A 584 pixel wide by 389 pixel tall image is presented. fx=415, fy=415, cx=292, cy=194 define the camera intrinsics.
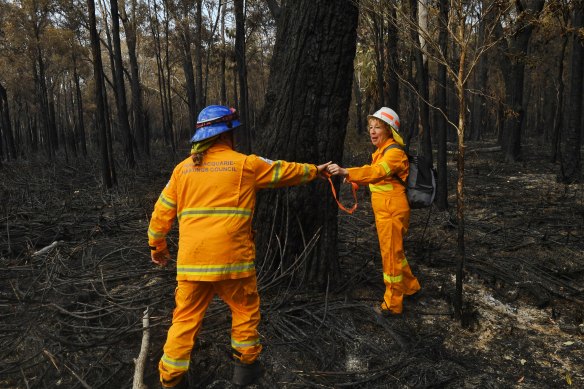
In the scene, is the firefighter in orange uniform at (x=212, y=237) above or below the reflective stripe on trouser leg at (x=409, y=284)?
above

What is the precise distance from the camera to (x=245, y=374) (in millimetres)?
2773

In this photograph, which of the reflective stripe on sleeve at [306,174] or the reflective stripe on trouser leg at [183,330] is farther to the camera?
the reflective stripe on sleeve at [306,174]

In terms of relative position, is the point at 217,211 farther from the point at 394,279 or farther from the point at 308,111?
the point at 394,279

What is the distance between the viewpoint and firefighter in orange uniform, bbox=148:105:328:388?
8.57ft

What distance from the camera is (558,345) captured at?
10.8 ft

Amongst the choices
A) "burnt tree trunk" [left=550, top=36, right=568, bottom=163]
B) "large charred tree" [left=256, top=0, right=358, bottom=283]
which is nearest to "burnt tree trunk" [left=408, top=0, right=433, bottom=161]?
"large charred tree" [left=256, top=0, right=358, bottom=283]

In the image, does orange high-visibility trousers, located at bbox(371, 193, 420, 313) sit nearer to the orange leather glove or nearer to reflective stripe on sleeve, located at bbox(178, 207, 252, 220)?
reflective stripe on sleeve, located at bbox(178, 207, 252, 220)

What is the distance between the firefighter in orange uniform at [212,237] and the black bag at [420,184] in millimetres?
1500

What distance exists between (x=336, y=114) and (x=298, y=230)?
1154 mm

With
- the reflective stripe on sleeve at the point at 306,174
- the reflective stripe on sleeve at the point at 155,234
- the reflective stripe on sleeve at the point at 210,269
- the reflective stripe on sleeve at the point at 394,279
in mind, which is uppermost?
the reflective stripe on sleeve at the point at 306,174

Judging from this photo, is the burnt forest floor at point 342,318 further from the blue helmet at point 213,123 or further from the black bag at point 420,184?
the blue helmet at point 213,123

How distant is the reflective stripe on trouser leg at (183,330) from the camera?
2.56 meters

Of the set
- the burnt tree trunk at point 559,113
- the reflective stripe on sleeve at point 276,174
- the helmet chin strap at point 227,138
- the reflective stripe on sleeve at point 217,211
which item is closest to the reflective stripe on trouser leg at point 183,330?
the reflective stripe on sleeve at point 217,211

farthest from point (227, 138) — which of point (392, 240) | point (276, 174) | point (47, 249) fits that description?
point (47, 249)
